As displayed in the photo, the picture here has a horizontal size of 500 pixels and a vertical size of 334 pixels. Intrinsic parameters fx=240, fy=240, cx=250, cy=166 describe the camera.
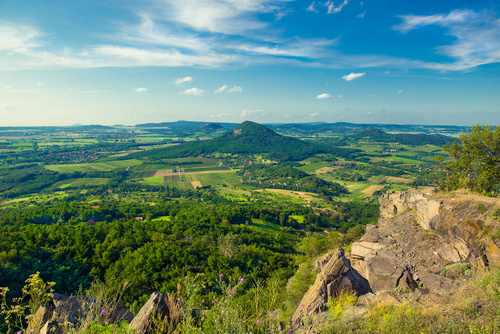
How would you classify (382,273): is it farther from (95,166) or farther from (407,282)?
(95,166)

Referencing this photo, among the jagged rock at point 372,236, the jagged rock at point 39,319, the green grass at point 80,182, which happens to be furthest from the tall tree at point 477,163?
the green grass at point 80,182

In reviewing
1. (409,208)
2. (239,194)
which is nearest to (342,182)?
(239,194)

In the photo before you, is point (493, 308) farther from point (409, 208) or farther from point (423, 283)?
point (409, 208)

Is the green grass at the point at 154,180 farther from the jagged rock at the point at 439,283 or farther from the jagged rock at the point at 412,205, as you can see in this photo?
the jagged rock at the point at 439,283

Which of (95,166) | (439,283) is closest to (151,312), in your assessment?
(439,283)

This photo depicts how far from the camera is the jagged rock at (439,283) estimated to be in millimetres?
12471

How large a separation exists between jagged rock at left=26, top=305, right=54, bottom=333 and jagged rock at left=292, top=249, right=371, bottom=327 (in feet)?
34.0

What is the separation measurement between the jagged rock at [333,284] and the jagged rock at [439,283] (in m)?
3.31

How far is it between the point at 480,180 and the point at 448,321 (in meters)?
20.5

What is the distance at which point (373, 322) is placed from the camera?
7738 millimetres

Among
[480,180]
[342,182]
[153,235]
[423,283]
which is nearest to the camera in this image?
[423,283]

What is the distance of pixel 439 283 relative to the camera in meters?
13.5

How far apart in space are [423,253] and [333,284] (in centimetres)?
936

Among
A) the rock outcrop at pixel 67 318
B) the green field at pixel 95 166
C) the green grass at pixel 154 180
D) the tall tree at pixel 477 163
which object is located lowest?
the green grass at pixel 154 180
